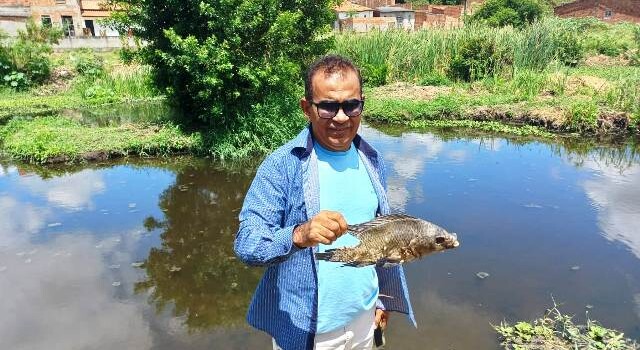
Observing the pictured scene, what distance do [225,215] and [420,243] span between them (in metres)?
5.39

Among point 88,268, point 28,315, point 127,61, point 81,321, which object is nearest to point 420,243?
point 81,321

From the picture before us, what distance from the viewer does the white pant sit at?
6.35ft

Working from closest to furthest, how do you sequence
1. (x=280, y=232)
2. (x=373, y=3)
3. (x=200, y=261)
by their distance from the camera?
(x=280, y=232) < (x=200, y=261) < (x=373, y=3)

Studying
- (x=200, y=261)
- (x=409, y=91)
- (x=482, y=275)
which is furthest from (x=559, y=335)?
(x=409, y=91)

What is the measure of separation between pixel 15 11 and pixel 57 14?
9.20 ft

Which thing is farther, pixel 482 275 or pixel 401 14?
pixel 401 14

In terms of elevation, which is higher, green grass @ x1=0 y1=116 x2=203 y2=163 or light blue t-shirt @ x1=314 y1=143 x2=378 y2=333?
light blue t-shirt @ x1=314 y1=143 x2=378 y2=333

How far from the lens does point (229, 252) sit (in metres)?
5.81

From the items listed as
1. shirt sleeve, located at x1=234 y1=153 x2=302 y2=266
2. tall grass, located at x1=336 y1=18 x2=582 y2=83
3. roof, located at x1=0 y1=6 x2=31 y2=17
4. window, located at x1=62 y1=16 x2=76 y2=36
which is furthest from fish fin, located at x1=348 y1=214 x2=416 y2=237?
window, located at x1=62 y1=16 x2=76 y2=36

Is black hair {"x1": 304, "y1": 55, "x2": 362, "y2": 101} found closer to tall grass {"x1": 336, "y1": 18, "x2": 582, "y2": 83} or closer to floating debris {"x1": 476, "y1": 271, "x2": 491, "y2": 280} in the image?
floating debris {"x1": 476, "y1": 271, "x2": 491, "y2": 280}

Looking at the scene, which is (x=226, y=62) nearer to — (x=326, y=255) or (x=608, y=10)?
(x=326, y=255)

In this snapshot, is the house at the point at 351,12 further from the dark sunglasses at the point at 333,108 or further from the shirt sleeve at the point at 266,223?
the shirt sleeve at the point at 266,223

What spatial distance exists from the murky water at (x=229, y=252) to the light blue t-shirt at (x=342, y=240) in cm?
230

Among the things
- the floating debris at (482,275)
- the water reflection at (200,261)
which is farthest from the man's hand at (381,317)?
the floating debris at (482,275)
